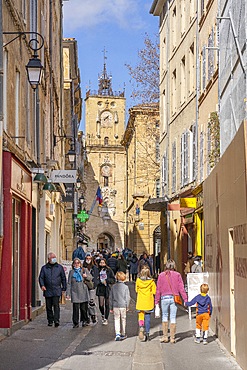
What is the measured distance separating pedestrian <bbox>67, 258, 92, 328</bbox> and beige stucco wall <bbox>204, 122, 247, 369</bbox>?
9.42ft

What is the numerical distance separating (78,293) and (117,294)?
2.92 metres

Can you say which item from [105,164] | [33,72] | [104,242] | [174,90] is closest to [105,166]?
[105,164]

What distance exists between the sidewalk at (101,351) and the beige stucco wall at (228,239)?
0.51 m

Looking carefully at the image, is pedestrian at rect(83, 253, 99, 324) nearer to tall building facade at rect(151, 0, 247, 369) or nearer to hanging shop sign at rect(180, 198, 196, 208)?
tall building facade at rect(151, 0, 247, 369)

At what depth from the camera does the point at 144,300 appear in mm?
14336

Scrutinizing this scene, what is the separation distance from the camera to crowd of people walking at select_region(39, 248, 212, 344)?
14102 millimetres

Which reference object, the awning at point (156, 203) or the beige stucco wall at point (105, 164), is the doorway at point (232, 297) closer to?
the awning at point (156, 203)

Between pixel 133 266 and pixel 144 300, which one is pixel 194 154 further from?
pixel 133 266

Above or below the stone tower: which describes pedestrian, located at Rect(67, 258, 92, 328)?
below

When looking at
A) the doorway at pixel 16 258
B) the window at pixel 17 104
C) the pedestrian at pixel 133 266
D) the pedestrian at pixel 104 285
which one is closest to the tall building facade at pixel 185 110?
the pedestrian at pixel 133 266

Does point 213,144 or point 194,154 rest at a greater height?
point 194,154

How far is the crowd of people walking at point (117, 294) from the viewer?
14102 mm

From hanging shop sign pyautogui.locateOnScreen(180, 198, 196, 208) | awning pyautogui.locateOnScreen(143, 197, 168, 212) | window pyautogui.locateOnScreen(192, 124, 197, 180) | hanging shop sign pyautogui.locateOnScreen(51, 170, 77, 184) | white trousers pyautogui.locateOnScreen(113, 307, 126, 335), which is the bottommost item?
white trousers pyautogui.locateOnScreen(113, 307, 126, 335)

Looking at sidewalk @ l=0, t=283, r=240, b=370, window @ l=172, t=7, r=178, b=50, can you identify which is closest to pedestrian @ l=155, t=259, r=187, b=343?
sidewalk @ l=0, t=283, r=240, b=370
